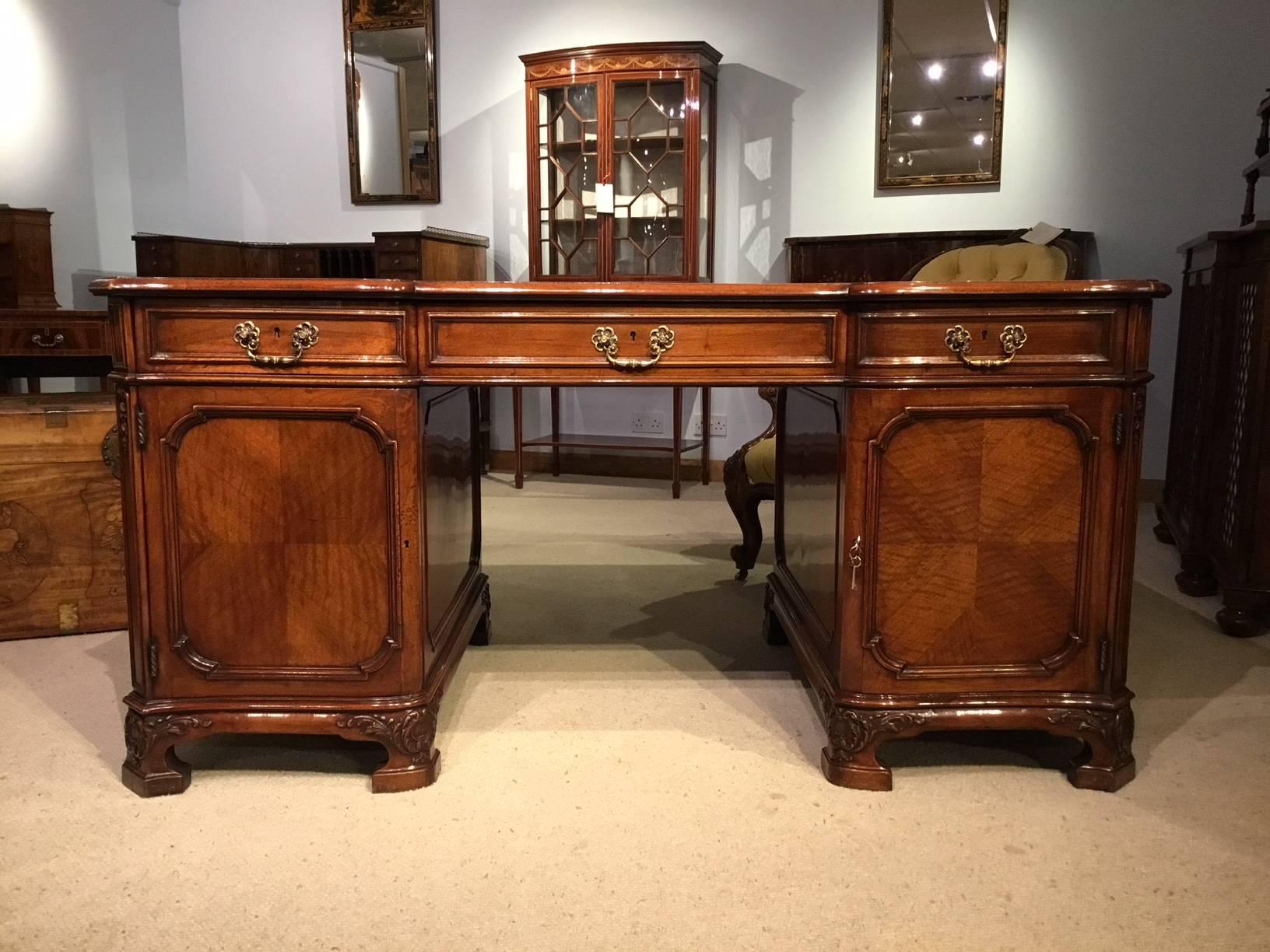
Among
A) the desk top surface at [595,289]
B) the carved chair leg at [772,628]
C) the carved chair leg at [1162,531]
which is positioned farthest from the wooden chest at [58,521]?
the carved chair leg at [1162,531]

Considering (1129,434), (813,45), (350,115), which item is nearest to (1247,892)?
(1129,434)

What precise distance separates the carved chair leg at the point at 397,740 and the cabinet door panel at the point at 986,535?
2.77 ft

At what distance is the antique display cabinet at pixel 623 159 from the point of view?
15.3ft

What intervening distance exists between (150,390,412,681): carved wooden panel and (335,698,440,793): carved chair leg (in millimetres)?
86

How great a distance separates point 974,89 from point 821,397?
3.24 metres

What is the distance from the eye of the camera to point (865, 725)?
69.7 inches

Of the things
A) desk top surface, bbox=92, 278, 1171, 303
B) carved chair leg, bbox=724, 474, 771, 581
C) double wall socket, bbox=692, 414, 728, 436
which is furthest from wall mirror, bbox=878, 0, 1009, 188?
desk top surface, bbox=92, 278, 1171, 303

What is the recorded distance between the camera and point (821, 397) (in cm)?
195

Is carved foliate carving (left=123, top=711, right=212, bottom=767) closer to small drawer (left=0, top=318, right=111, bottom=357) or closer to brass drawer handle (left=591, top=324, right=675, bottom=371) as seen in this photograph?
brass drawer handle (left=591, top=324, right=675, bottom=371)

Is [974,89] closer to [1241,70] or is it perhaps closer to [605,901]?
[1241,70]

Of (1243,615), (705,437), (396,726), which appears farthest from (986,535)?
(705,437)

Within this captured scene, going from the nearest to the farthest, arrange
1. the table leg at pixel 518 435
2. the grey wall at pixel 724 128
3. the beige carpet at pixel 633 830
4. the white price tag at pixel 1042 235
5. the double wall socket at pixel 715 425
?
the beige carpet at pixel 633 830 < the white price tag at pixel 1042 235 < the grey wall at pixel 724 128 < the table leg at pixel 518 435 < the double wall socket at pixel 715 425

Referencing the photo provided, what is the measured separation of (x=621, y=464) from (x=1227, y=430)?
120 inches

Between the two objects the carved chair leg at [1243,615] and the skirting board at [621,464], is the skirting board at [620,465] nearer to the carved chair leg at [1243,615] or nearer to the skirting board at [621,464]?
the skirting board at [621,464]
